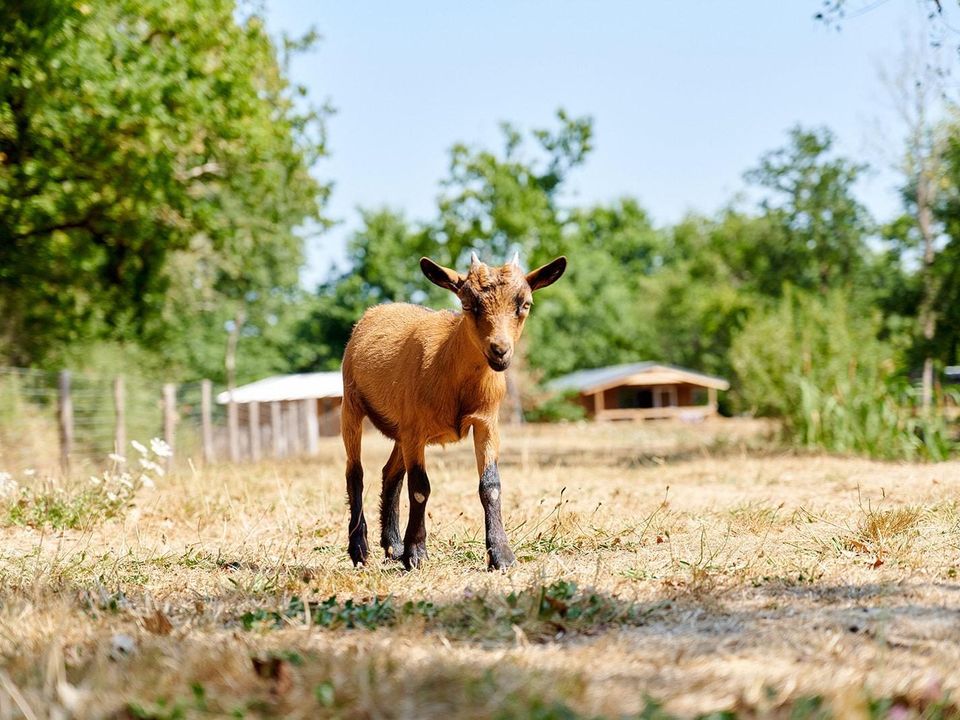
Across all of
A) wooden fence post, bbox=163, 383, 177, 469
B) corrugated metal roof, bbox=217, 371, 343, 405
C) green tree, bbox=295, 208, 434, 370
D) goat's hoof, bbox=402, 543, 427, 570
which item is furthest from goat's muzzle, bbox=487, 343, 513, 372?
green tree, bbox=295, 208, 434, 370

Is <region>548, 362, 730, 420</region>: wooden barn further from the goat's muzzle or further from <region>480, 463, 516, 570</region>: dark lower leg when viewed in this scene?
the goat's muzzle

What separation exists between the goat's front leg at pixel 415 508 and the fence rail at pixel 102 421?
22.7ft

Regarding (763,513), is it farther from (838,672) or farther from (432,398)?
(838,672)

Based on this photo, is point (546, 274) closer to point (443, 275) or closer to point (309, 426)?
point (443, 275)

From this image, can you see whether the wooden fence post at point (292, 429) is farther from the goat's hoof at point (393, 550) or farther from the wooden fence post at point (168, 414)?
the goat's hoof at point (393, 550)

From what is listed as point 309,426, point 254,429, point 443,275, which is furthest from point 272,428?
point 443,275

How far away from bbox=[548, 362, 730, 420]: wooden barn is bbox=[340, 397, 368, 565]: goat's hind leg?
45.1m

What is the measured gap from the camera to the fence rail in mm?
14758

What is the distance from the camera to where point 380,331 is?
688cm

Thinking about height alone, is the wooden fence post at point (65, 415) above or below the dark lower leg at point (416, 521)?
above

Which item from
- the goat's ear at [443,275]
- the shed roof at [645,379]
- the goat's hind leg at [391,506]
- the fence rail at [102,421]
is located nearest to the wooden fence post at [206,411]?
the fence rail at [102,421]

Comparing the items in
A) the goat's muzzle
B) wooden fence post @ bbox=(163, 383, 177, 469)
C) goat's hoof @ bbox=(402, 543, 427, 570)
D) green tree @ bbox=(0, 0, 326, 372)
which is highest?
green tree @ bbox=(0, 0, 326, 372)

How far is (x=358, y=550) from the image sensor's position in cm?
621

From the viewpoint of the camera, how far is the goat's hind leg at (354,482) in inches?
246
